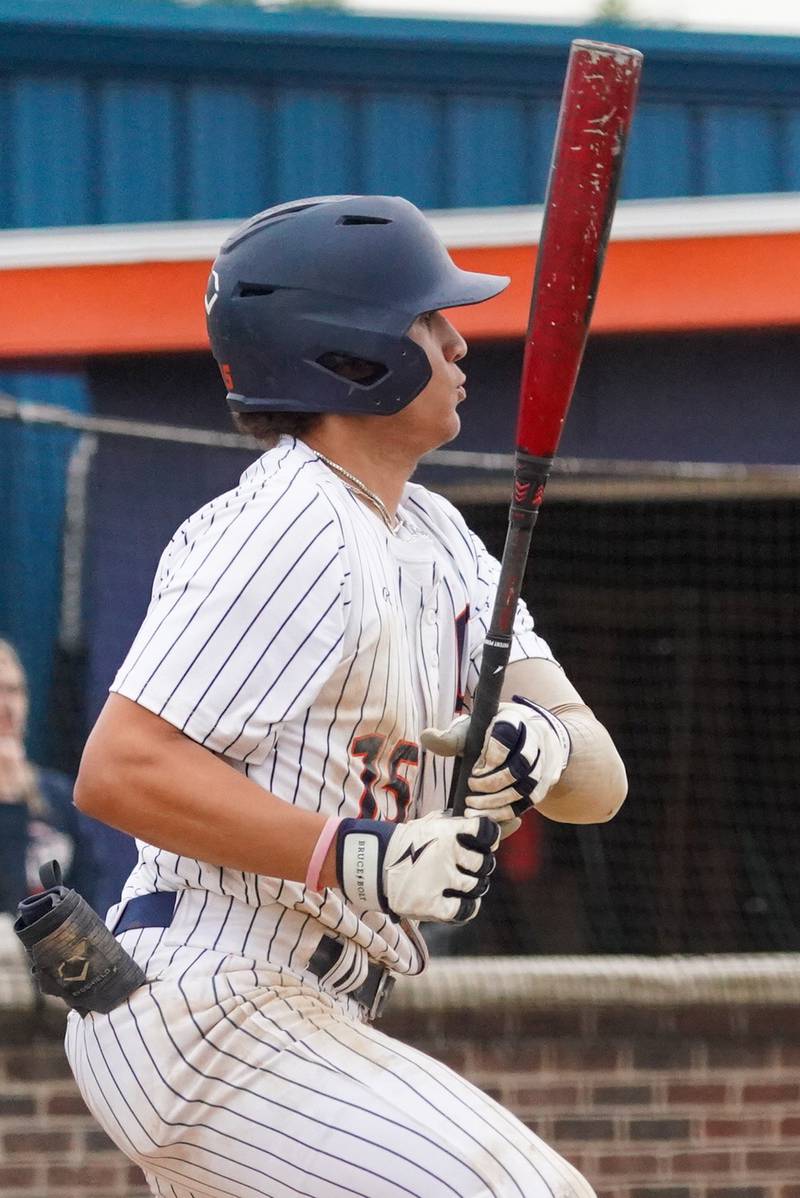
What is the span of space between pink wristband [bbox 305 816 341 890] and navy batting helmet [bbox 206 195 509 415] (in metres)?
0.59

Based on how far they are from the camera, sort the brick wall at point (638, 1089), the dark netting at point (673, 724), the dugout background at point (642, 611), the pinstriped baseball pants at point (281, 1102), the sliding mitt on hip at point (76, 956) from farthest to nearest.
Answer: the dark netting at point (673, 724) → the dugout background at point (642, 611) → the brick wall at point (638, 1089) → the sliding mitt on hip at point (76, 956) → the pinstriped baseball pants at point (281, 1102)

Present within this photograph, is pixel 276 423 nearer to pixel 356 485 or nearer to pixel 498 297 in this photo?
pixel 356 485

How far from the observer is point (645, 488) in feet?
16.6

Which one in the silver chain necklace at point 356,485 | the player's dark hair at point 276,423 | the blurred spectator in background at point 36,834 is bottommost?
the blurred spectator in background at point 36,834

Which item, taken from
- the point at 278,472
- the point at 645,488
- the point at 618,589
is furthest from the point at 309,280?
the point at 618,589

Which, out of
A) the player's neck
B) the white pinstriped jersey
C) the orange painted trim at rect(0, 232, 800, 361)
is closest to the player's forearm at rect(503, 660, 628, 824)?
the white pinstriped jersey

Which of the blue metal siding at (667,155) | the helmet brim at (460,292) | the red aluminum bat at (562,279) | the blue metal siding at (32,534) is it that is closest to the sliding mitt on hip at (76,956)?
the red aluminum bat at (562,279)

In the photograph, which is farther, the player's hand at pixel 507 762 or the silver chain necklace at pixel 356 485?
the silver chain necklace at pixel 356 485

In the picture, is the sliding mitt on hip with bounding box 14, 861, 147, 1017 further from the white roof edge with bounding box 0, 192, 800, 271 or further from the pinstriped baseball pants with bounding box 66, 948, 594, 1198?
the white roof edge with bounding box 0, 192, 800, 271

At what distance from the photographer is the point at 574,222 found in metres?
2.19

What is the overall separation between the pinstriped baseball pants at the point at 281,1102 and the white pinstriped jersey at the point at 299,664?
0.11m

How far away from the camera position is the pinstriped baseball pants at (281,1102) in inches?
80.6

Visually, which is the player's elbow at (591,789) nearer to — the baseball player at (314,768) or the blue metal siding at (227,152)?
the baseball player at (314,768)

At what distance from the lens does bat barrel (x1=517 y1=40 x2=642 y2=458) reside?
6.98 feet
